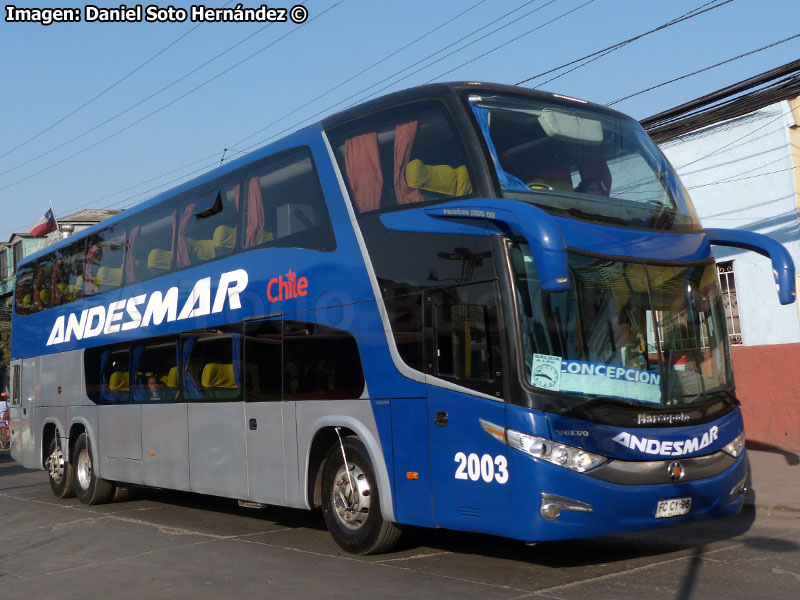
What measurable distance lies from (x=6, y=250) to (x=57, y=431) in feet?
103

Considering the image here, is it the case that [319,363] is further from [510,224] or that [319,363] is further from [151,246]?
[151,246]

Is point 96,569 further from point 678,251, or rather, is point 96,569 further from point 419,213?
point 678,251

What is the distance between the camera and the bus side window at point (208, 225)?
11.1m

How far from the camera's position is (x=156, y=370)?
12.8 m

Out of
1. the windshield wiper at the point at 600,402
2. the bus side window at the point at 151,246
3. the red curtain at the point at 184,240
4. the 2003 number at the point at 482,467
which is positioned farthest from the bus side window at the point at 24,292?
the windshield wiper at the point at 600,402

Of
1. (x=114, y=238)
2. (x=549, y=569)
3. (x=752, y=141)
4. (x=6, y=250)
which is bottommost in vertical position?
(x=549, y=569)

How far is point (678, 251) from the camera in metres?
7.99

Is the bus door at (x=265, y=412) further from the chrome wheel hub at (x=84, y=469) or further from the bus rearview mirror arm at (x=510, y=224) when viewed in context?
the chrome wheel hub at (x=84, y=469)

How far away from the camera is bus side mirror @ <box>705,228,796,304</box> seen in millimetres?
8023

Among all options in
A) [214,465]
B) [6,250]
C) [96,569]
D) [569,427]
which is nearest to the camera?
[569,427]

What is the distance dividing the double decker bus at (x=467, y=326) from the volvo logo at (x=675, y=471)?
0.05 feet

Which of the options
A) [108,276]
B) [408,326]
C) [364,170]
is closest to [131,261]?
[108,276]

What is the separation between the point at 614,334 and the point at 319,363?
322 centimetres

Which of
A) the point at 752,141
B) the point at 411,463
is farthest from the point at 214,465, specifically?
the point at 752,141
